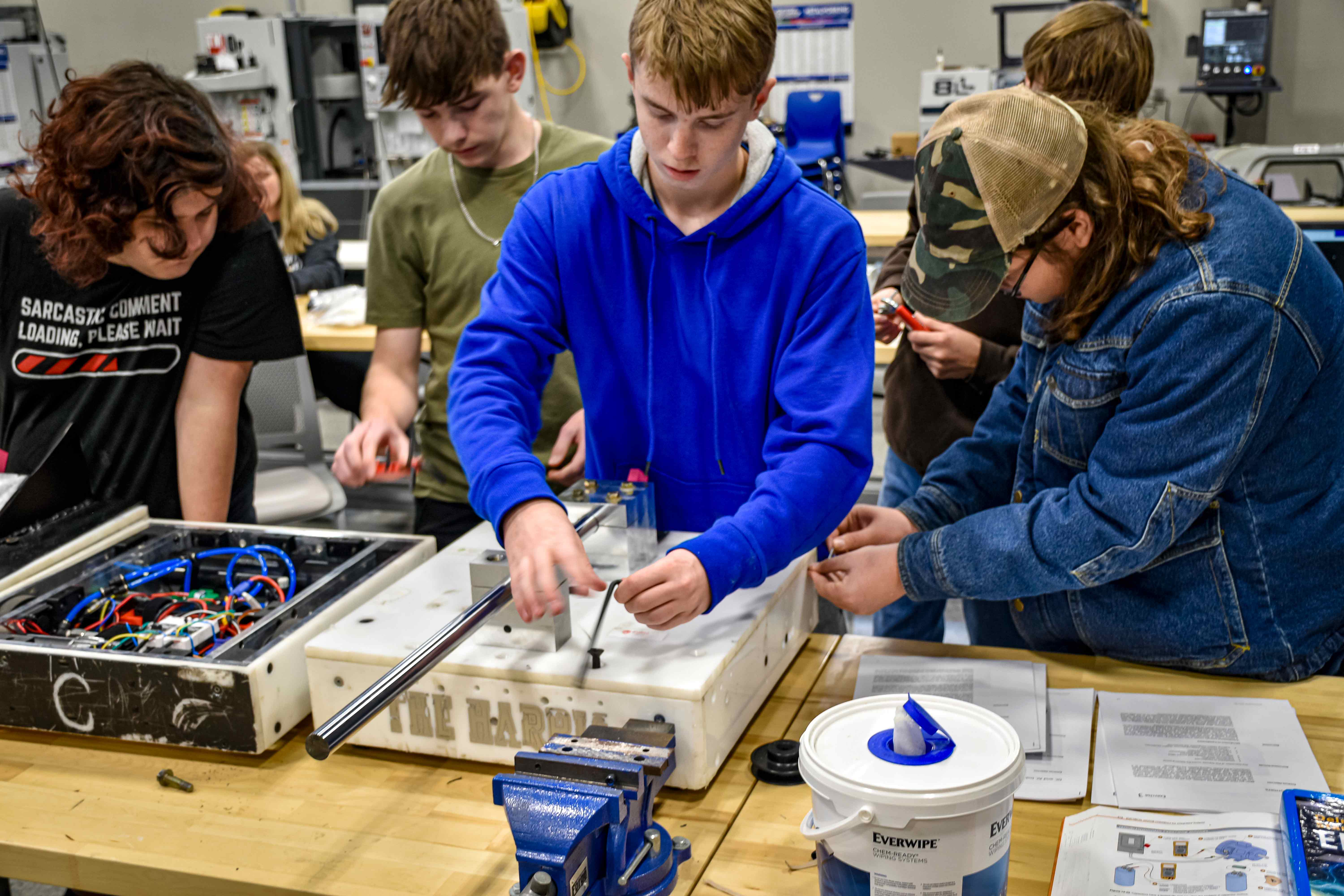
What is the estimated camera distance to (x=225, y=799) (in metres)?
1.09

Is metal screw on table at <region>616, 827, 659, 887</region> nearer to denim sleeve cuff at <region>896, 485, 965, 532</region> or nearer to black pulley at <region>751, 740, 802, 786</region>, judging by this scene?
black pulley at <region>751, 740, 802, 786</region>

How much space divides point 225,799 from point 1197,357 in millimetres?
1032

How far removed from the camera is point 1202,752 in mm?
1108

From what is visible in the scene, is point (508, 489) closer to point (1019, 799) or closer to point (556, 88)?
point (1019, 799)

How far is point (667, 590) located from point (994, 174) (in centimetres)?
51

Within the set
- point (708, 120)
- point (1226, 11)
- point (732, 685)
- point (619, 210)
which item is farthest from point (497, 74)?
point (1226, 11)

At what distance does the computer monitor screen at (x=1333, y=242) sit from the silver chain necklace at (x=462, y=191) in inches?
107

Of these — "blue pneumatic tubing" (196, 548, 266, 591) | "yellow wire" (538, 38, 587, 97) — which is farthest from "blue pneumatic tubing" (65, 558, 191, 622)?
"yellow wire" (538, 38, 587, 97)

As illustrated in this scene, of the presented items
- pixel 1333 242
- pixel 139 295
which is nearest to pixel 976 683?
pixel 139 295

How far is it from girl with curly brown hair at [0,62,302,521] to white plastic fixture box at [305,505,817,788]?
2.06ft

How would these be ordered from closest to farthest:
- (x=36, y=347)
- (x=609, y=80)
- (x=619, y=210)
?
Result: 1. (x=619, y=210)
2. (x=36, y=347)
3. (x=609, y=80)

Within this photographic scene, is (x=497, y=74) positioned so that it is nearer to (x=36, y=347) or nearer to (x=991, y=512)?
(x=36, y=347)

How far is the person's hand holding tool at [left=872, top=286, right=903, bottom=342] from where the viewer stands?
6.37 feet

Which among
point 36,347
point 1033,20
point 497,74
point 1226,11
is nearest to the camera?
point 36,347
